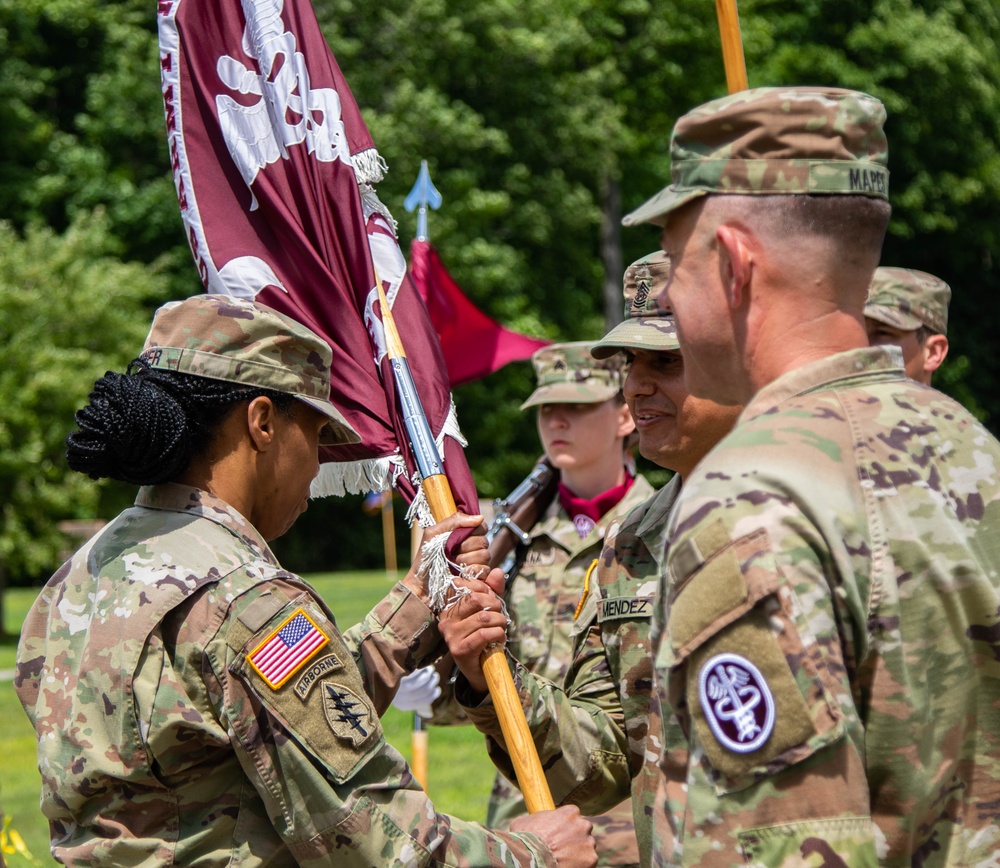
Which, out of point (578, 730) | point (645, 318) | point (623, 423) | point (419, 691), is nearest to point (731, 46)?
point (645, 318)

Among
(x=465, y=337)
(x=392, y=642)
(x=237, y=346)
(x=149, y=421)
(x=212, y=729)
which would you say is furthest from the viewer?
(x=465, y=337)

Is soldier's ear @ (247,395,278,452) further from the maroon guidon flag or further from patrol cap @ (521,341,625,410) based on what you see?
patrol cap @ (521,341,625,410)

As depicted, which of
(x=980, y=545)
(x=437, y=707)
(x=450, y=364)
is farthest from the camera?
(x=450, y=364)

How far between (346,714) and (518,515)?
2.92 meters

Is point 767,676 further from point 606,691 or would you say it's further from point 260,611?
point 606,691

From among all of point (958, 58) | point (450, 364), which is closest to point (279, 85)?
point (450, 364)

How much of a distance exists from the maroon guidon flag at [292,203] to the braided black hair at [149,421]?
97 centimetres

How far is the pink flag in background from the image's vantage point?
7387 mm

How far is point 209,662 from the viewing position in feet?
8.44

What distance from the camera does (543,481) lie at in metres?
5.69

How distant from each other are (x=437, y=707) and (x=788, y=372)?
370cm

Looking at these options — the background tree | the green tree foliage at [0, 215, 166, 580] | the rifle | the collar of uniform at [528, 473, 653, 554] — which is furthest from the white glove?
the green tree foliage at [0, 215, 166, 580]

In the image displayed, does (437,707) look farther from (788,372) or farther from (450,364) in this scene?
(788,372)

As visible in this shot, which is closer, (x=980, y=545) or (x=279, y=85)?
(x=980, y=545)
